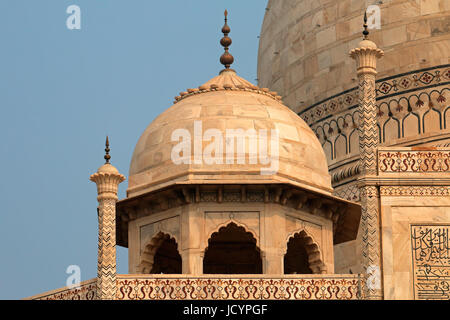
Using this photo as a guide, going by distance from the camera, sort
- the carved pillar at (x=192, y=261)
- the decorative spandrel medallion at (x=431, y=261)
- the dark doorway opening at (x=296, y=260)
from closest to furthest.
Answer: the decorative spandrel medallion at (x=431, y=261) → the carved pillar at (x=192, y=261) → the dark doorway opening at (x=296, y=260)

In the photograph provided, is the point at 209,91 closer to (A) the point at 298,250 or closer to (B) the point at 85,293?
(A) the point at 298,250

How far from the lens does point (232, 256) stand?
20359 mm

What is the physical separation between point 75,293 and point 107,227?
0.72m

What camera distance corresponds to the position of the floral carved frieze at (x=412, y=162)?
1789cm

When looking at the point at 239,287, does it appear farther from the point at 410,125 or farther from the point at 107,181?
the point at 410,125

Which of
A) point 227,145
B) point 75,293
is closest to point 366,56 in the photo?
point 227,145

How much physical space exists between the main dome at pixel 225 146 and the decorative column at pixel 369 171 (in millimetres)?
1172

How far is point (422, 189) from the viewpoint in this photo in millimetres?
17828

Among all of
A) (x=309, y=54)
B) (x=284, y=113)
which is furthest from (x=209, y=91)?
(x=309, y=54)

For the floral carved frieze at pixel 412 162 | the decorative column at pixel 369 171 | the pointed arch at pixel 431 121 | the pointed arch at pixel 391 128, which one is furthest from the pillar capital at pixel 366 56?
the pointed arch at pixel 391 128

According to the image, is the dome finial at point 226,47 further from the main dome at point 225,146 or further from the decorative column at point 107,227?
the decorative column at point 107,227
